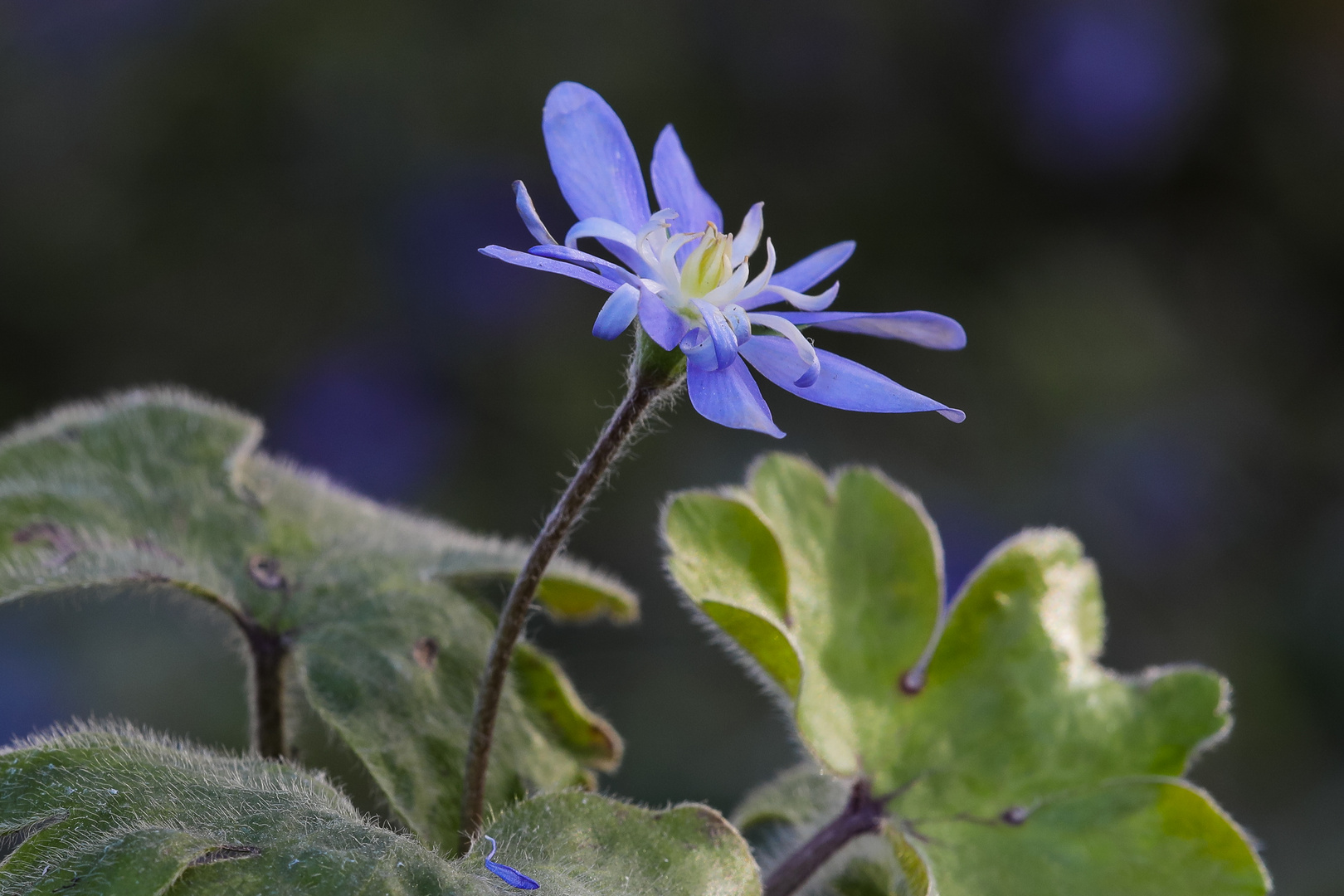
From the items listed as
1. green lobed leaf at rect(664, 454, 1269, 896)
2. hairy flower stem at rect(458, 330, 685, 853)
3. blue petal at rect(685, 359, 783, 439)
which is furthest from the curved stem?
blue petal at rect(685, 359, 783, 439)

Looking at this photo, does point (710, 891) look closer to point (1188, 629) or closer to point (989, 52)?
point (1188, 629)

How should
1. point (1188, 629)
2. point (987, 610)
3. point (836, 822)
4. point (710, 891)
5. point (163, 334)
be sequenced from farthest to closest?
point (163, 334) → point (1188, 629) → point (987, 610) → point (836, 822) → point (710, 891)

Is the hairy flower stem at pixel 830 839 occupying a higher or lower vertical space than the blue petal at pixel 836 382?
lower

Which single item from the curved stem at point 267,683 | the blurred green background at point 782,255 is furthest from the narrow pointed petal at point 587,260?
the blurred green background at point 782,255

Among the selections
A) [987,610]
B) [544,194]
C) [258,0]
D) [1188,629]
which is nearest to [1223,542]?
[1188,629]

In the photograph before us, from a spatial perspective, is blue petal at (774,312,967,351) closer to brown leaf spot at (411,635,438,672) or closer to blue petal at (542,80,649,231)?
blue petal at (542,80,649,231)

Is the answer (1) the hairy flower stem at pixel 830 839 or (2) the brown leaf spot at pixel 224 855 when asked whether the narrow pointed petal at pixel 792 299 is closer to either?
(1) the hairy flower stem at pixel 830 839

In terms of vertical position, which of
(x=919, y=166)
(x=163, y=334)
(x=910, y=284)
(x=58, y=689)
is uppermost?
(x=919, y=166)
